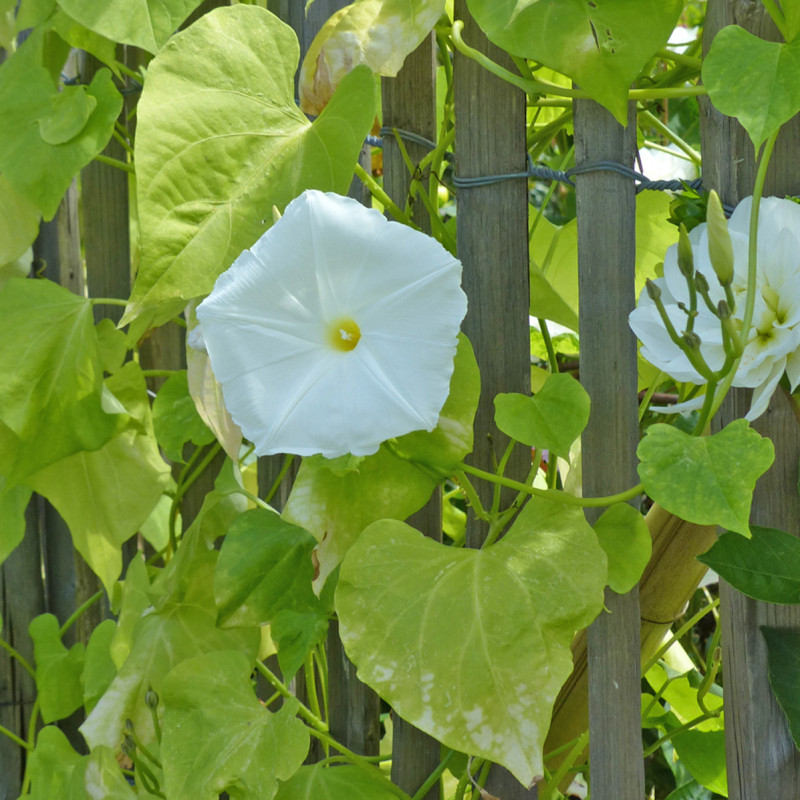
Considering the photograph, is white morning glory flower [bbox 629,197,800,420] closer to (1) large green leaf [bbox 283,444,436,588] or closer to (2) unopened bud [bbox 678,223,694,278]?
(2) unopened bud [bbox 678,223,694,278]

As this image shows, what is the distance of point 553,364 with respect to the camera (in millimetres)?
758

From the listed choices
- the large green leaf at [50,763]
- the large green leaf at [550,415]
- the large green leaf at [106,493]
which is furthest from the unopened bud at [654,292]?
the large green leaf at [50,763]

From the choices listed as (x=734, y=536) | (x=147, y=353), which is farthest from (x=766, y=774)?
(x=147, y=353)

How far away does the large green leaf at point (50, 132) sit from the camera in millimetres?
807

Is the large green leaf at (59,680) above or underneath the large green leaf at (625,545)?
underneath

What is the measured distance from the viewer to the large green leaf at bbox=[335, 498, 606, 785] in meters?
0.59

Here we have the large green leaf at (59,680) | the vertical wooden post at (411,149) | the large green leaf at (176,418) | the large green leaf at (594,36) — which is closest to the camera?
the large green leaf at (594,36)

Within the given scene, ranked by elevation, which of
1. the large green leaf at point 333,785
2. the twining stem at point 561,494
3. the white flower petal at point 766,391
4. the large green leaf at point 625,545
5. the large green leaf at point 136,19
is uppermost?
the large green leaf at point 136,19

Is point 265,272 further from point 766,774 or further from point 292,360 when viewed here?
point 766,774

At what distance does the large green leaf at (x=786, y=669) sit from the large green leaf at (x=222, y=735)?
34 centimetres

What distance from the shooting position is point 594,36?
58 centimetres

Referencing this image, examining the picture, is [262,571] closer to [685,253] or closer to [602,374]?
[602,374]

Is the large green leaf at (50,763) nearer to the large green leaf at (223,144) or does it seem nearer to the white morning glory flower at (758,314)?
the large green leaf at (223,144)

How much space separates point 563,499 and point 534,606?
7 cm
